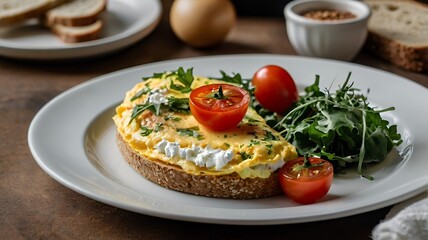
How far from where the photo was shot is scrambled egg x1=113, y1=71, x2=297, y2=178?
2.72 metres

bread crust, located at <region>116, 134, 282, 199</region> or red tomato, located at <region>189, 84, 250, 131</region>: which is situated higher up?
red tomato, located at <region>189, 84, 250, 131</region>

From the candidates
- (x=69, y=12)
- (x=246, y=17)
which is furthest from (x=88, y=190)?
(x=246, y=17)

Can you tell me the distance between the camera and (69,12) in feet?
16.3

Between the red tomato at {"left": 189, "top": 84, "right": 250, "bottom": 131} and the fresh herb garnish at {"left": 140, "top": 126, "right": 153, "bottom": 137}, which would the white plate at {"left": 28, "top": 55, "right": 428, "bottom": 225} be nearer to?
the fresh herb garnish at {"left": 140, "top": 126, "right": 153, "bottom": 137}

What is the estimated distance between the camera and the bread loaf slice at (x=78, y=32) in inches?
184

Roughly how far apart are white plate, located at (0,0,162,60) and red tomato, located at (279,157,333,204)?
2045 millimetres

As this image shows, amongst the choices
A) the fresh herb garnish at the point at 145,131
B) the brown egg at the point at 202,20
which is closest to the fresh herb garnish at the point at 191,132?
the fresh herb garnish at the point at 145,131

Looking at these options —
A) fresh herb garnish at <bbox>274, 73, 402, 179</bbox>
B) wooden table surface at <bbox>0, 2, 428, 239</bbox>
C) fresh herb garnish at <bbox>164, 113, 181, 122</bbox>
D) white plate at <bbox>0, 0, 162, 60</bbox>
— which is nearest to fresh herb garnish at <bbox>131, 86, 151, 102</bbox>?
fresh herb garnish at <bbox>164, 113, 181, 122</bbox>

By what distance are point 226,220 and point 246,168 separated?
27cm

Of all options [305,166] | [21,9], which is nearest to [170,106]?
[305,166]

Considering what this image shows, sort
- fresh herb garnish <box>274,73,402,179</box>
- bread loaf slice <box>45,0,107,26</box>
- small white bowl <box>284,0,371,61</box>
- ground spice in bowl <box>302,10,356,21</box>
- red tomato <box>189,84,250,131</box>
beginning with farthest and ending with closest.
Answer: bread loaf slice <box>45,0,107,26</box>
ground spice in bowl <box>302,10,356,21</box>
small white bowl <box>284,0,371,61</box>
fresh herb garnish <box>274,73,402,179</box>
red tomato <box>189,84,250,131</box>

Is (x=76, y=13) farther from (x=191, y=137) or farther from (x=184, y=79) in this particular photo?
(x=191, y=137)

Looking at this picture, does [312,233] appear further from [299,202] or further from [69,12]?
[69,12]

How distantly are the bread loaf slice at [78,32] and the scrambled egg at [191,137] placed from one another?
151 cm
